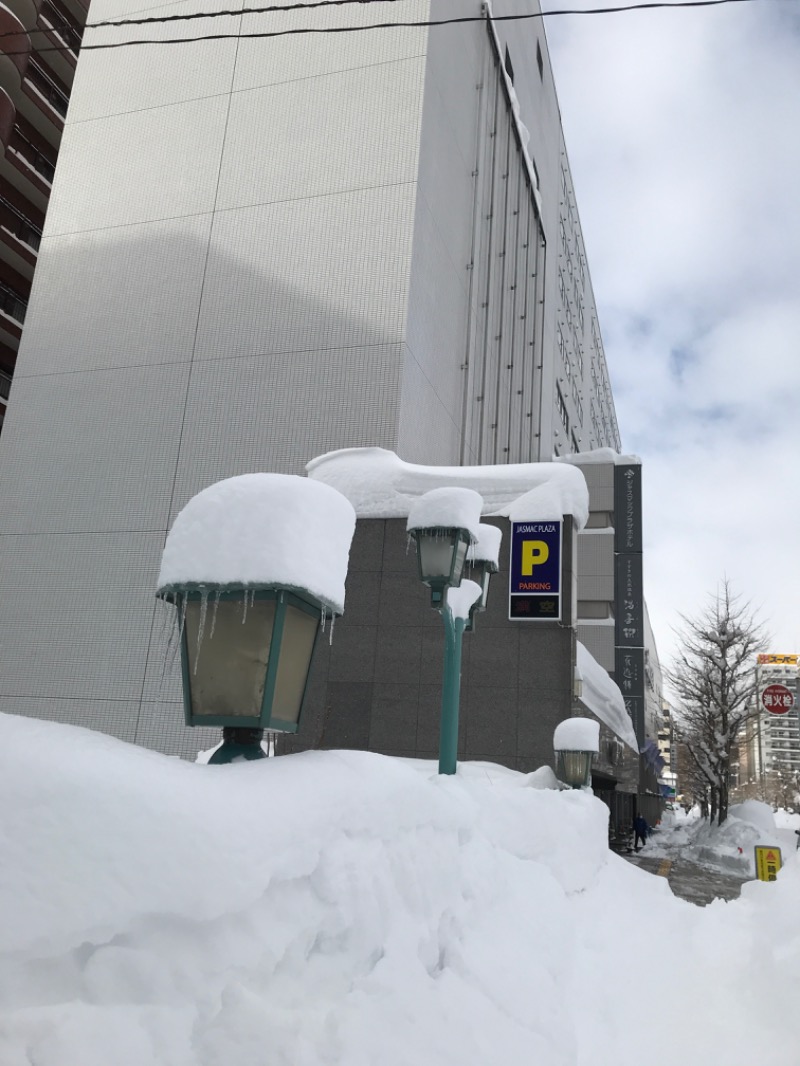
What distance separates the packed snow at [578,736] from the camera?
478 inches

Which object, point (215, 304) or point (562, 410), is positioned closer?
point (215, 304)

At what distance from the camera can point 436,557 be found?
8094 mm

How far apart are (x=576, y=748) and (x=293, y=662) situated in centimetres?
922

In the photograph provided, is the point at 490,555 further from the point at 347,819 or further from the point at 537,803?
the point at 347,819

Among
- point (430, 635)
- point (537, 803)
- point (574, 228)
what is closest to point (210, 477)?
point (430, 635)

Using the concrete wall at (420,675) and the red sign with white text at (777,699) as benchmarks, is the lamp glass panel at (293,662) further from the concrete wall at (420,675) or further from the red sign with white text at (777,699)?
the red sign with white text at (777,699)

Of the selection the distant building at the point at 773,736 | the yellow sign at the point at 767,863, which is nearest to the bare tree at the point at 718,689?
the distant building at the point at 773,736

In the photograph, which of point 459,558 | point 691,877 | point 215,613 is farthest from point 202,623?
point 691,877

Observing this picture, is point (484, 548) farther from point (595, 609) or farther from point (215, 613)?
point (595, 609)

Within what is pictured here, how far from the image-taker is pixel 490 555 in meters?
9.71

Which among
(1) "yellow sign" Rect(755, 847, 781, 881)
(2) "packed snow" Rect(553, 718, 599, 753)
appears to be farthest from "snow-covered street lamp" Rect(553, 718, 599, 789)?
(1) "yellow sign" Rect(755, 847, 781, 881)

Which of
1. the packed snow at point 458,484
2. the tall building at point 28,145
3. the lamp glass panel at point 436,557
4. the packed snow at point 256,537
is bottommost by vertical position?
the packed snow at point 256,537

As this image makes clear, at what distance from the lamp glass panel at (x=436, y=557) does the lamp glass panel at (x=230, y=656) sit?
4.40 m

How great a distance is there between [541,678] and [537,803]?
27.5ft
